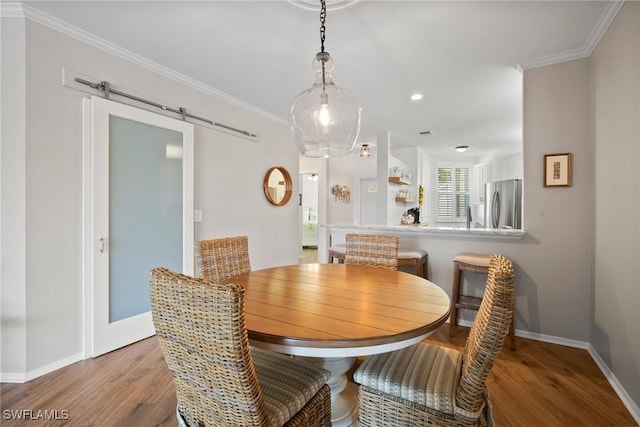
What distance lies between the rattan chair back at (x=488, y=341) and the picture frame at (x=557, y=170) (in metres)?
1.91

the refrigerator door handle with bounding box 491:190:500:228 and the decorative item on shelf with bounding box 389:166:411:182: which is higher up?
the decorative item on shelf with bounding box 389:166:411:182

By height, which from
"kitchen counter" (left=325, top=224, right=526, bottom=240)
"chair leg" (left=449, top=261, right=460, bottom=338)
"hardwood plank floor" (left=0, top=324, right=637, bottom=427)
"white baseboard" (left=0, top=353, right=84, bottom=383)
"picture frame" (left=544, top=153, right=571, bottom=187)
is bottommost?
"hardwood plank floor" (left=0, top=324, right=637, bottom=427)

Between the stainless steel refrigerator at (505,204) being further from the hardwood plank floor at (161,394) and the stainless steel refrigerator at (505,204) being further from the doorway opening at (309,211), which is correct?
the doorway opening at (309,211)

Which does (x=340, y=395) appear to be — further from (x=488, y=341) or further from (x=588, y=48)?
(x=588, y=48)

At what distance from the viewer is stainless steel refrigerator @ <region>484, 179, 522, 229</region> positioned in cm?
391

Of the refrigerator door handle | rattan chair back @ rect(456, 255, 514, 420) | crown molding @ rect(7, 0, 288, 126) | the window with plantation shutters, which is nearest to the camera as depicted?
rattan chair back @ rect(456, 255, 514, 420)

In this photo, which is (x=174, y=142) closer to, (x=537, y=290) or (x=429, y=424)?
(x=429, y=424)

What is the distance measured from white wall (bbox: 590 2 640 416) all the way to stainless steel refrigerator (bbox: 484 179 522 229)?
5.89ft

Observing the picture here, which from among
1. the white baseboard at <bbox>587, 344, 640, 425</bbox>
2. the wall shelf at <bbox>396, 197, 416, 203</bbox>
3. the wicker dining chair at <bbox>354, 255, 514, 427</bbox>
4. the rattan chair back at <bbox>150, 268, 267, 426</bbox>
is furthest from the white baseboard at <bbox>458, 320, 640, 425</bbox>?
the wall shelf at <bbox>396, 197, 416, 203</bbox>

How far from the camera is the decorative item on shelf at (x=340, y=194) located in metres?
6.31

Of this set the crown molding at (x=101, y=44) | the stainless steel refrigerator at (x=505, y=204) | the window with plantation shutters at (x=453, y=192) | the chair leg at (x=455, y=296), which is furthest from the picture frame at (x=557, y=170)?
the window with plantation shutters at (x=453, y=192)

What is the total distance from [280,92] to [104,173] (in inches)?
73.7

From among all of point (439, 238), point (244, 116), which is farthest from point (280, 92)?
point (439, 238)

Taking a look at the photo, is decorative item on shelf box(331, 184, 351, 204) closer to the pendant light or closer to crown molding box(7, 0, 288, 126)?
crown molding box(7, 0, 288, 126)
